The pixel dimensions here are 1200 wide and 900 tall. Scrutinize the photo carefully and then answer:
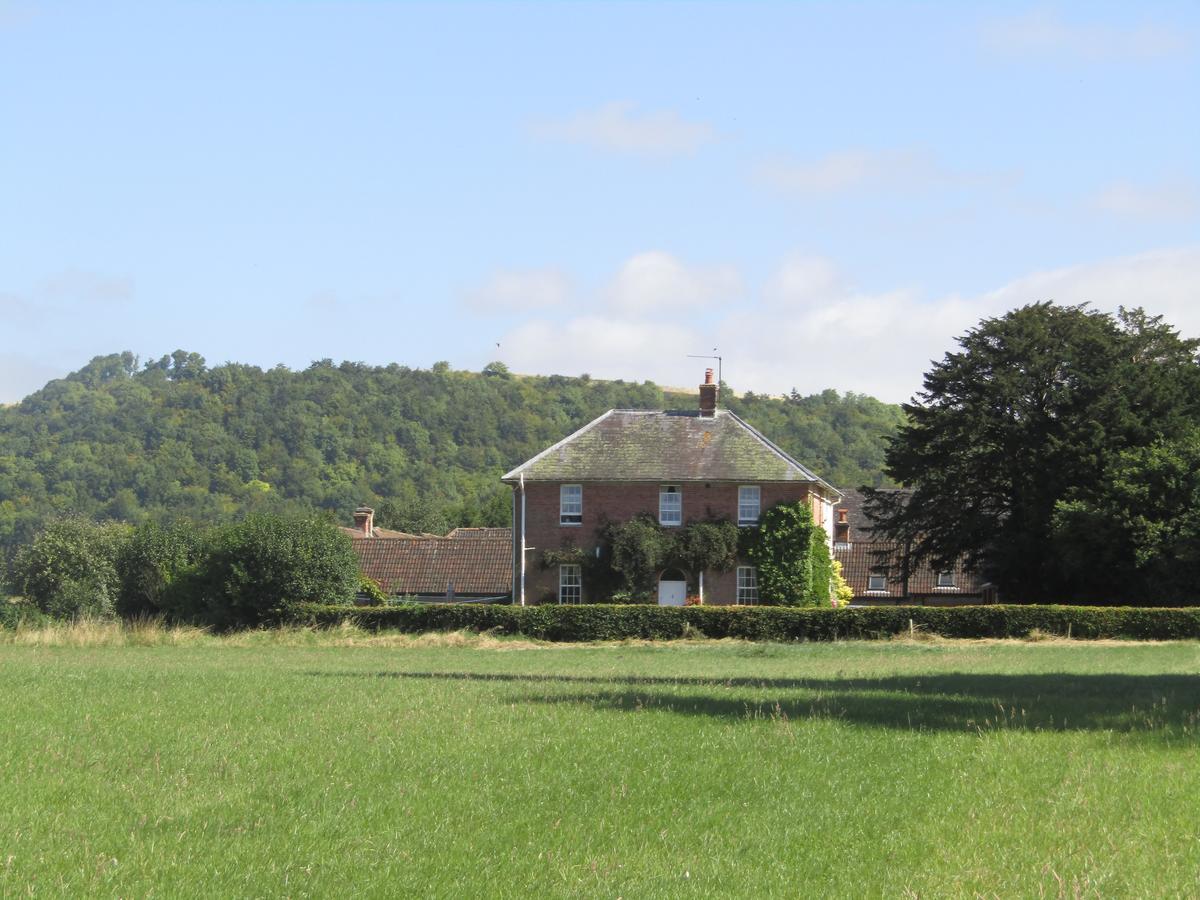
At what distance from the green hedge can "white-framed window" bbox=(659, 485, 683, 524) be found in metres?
12.1

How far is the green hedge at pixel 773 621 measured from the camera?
142 feet

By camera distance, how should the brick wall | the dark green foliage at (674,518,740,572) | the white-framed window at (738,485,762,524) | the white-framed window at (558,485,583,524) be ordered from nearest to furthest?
the dark green foliage at (674,518,740,572), the brick wall, the white-framed window at (738,485,762,524), the white-framed window at (558,485,583,524)

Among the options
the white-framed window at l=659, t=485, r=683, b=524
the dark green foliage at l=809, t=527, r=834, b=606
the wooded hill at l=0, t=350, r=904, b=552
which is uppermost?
the wooded hill at l=0, t=350, r=904, b=552

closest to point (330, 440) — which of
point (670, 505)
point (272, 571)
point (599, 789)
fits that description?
point (670, 505)

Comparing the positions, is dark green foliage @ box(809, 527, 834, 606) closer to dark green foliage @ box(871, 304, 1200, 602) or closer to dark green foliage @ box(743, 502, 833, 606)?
dark green foliage @ box(743, 502, 833, 606)

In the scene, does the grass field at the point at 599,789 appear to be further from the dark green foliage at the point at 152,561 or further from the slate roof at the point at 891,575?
the slate roof at the point at 891,575

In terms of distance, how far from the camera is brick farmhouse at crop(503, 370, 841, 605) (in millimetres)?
56781

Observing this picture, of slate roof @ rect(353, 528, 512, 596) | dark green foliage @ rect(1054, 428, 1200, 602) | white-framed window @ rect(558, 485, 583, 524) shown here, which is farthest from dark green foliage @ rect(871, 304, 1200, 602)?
slate roof @ rect(353, 528, 512, 596)

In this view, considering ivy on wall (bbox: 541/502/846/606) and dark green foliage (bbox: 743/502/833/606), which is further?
ivy on wall (bbox: 541/502/846/606)

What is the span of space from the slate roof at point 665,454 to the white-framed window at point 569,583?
376cm

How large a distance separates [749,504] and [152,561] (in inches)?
→ 972

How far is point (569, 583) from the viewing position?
57.2 metres

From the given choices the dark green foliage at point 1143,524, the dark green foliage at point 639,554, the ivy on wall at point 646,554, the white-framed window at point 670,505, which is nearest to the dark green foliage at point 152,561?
the ivy on wall at point 646,554

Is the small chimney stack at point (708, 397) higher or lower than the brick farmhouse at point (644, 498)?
higher
